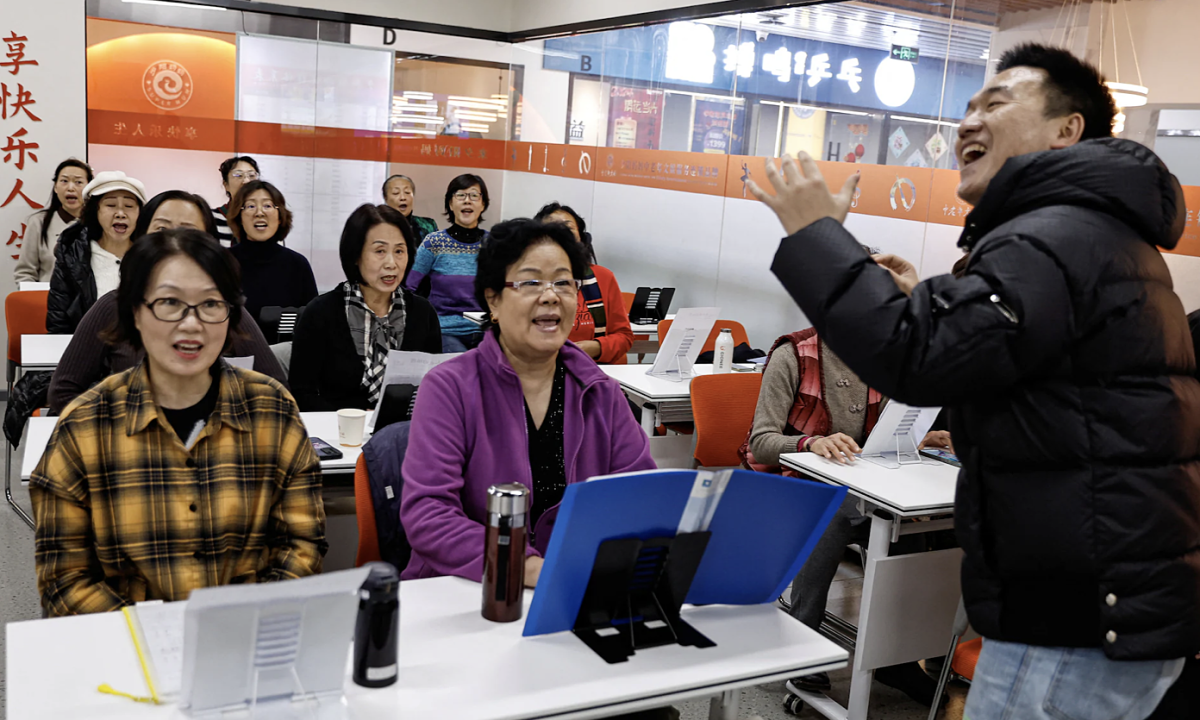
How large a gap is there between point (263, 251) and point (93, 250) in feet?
2.51

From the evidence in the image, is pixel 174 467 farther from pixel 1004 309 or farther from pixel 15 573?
pixel 15 573

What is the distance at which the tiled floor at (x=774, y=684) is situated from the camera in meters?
3.16

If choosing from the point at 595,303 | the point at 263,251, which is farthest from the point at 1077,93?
the point at 263,251

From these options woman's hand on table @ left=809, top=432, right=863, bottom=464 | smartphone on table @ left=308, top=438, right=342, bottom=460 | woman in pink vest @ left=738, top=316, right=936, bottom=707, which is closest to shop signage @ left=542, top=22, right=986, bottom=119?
woman in pink vest @ left=738, top=316, right=936, bottom=707

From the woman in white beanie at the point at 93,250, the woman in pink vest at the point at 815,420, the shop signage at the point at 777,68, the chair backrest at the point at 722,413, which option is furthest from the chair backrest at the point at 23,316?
the shop signage at the point at 777,68

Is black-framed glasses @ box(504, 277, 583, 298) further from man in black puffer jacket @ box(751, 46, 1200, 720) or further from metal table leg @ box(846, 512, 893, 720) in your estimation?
metal table leg @ box(846, 512, 893, 720)

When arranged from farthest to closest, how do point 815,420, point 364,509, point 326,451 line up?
point 815,420, point 326,451, point 364,509

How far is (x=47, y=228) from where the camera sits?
6.17 metres

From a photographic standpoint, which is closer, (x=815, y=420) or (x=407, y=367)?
(x=407, y=367)

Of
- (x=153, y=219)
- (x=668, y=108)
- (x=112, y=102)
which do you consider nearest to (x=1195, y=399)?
(x=153, y=219)

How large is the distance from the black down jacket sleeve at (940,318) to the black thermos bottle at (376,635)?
2.59 ft

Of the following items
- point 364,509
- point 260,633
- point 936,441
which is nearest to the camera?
point 260,633

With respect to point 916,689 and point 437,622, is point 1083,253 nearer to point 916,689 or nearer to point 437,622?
point 437,622

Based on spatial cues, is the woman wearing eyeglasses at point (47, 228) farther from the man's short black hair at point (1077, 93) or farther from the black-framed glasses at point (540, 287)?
the man's short black hair at point (1077, 93)
